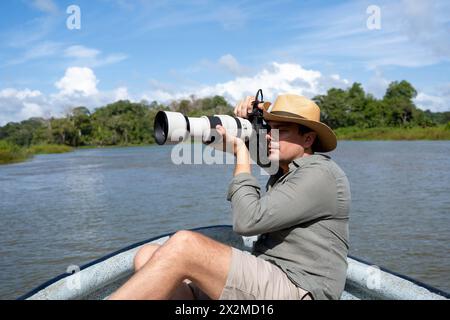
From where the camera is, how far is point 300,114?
2396mm

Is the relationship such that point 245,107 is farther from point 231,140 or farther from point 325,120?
point 325,120

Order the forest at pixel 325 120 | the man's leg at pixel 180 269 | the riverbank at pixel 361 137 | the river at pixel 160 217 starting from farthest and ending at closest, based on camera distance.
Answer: the forest at pixel 325 120 → the riverbank at pixel 361 137 → the river at pixel 160 217 → the man's leg at pixel 180 269

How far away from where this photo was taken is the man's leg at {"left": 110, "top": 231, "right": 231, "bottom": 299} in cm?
199

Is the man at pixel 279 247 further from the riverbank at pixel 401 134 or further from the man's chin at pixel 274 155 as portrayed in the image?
the riverbank at pixel 401 134

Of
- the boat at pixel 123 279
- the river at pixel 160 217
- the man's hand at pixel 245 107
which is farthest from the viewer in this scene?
the river at pixel 160 217

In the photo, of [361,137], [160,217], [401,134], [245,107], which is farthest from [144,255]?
A: [361,137]

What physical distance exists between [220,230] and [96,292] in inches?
31.8

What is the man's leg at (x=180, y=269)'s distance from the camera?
1.99 m

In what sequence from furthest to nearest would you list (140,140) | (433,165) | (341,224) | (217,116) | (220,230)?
1. (140,140)
2. (433,165)
3. (220,230)
4. (217,116)
5. (341,224)

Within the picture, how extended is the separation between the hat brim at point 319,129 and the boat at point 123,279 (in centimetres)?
68

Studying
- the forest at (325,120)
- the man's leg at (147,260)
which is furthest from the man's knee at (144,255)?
the forest at (325,120)
